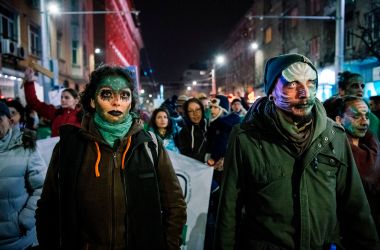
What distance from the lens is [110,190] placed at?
249cm

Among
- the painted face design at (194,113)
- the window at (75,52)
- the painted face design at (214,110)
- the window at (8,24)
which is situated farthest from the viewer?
the window at (75,52)

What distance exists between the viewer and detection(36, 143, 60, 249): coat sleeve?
2529 millimetres

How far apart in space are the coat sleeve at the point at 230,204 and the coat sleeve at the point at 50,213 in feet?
3.61

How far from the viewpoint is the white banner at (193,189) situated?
459cm

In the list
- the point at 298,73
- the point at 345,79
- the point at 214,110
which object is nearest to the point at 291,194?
the point at 298,73

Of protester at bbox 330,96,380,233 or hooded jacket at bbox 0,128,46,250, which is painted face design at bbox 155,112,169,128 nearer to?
hooded jacket at bbox 0,128,46,250

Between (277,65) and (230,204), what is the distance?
99 cm

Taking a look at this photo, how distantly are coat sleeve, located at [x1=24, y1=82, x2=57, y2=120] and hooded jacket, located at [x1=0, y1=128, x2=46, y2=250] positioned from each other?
9.47ft

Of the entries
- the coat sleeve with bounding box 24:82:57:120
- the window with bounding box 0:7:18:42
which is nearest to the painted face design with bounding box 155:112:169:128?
the coat sleeve with bounding box 24:82:57:120

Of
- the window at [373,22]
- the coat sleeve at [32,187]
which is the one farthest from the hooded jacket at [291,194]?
the window at [373,22]

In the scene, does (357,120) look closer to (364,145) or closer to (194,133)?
(364,145)

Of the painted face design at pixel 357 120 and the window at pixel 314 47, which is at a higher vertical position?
the window at pixel 314 47

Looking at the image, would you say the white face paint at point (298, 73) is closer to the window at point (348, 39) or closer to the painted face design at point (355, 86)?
the painted face design at point (355, 86)

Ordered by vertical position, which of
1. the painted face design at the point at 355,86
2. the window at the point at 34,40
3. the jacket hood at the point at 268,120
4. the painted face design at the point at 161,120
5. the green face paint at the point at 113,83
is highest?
the window at the point at 34,40
